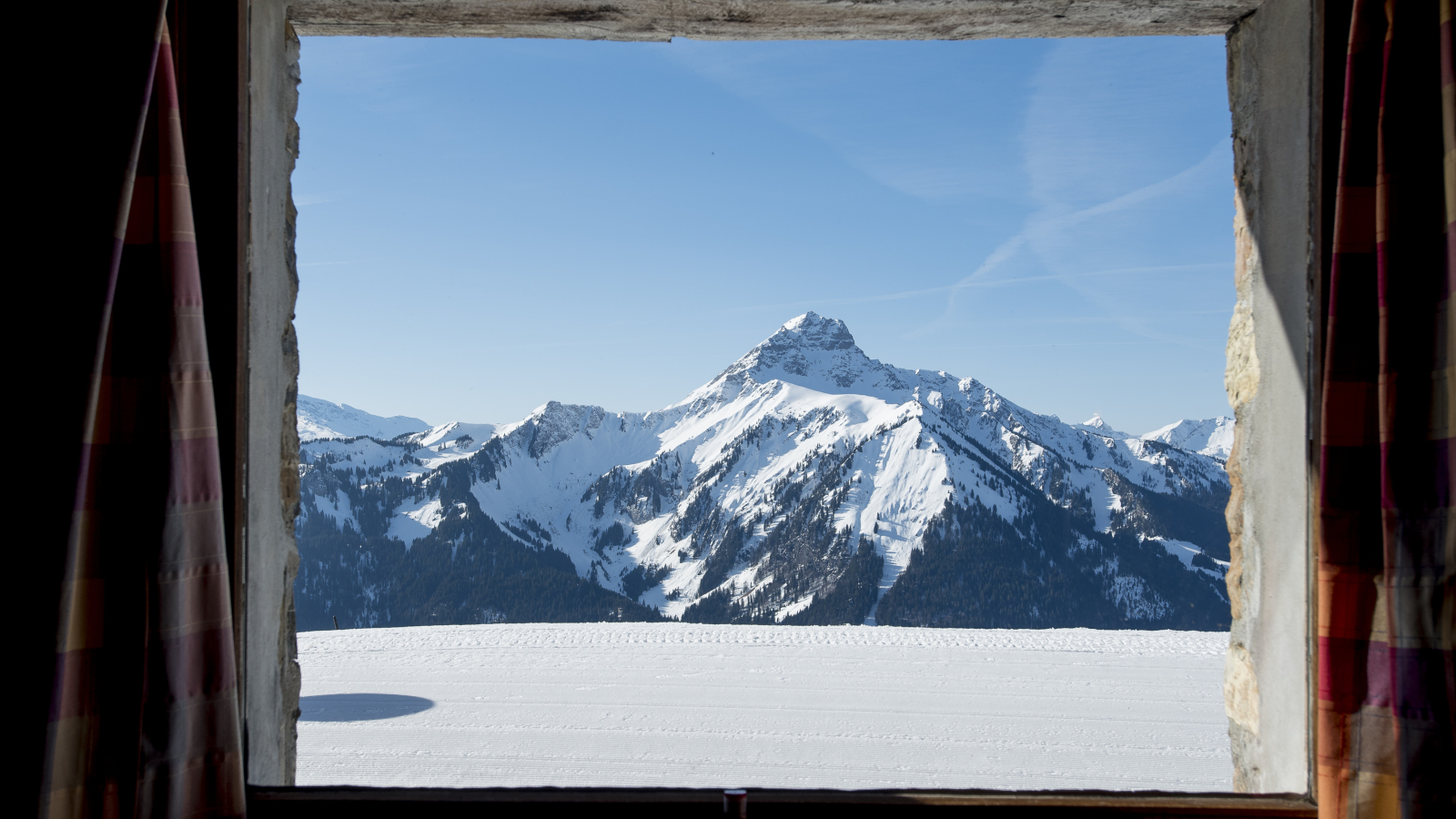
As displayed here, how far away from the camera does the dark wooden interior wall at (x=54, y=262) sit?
1.04 meters

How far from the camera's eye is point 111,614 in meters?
1.10

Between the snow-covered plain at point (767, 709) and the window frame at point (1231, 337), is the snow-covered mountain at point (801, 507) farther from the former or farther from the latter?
the window frame at point (1231, 337)

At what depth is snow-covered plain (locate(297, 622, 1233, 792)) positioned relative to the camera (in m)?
3.65

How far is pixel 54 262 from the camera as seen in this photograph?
109 cm

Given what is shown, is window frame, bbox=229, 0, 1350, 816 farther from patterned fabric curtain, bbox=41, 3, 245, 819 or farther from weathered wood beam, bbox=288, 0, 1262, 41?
patterned fabric curtain, bbox=41, 3, 245, 819

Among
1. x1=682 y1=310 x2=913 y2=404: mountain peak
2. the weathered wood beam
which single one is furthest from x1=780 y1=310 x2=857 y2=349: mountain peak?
the weathered wood beam

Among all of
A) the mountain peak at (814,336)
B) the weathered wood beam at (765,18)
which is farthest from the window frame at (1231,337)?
the mountain peak at (814,336)

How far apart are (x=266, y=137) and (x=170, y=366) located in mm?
534

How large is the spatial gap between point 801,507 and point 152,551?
323 feet

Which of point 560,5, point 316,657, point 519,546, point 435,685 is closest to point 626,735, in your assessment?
point 435,685

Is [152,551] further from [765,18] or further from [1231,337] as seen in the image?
[1231,337]

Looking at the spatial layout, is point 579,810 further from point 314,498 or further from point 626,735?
point 314,498

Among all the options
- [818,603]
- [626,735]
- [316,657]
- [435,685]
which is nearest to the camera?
[626,735]

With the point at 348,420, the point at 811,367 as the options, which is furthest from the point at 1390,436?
the point at 348,420
